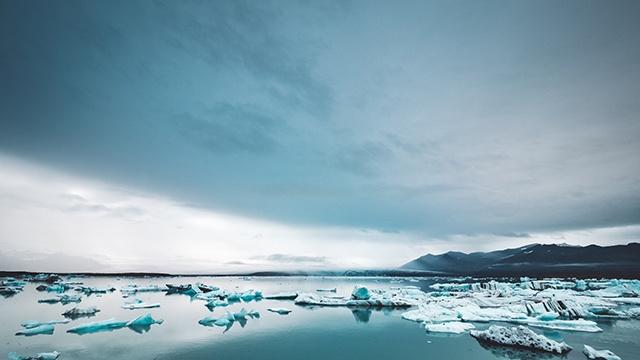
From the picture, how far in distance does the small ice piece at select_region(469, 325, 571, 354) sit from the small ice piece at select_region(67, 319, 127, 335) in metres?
20.5

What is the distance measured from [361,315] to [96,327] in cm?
1840

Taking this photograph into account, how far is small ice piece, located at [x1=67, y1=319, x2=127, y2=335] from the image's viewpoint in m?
18.0

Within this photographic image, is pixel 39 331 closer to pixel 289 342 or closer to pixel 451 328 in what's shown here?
pixel 289 342

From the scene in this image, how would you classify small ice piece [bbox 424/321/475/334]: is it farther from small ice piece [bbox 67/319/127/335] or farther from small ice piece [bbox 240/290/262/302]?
small ice piece [bbox 240/290/262/302]

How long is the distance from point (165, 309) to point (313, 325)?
625 inches

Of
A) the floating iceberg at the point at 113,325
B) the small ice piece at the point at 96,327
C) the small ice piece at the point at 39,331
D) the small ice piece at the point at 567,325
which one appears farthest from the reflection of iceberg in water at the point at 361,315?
the small ice piece at the point at 39,331

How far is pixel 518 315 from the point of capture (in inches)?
827

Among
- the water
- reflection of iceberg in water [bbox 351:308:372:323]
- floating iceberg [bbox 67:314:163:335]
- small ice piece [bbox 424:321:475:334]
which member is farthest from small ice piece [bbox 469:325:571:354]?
floating iceberg [bbox 67:314:163:335]

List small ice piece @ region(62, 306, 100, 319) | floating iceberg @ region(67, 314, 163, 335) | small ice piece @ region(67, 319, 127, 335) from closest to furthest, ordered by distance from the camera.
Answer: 1. small ice piece @ region(67, 319, 127, 335)
2. floating iceberg @ region(67, 314, 163, 335)
3. small ice piece @ region(62, 306, 100, 319)

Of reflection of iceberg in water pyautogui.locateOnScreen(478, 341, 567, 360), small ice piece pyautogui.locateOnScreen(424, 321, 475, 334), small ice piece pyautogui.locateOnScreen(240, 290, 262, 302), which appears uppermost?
small ice piece pyautogui.locateOnScreen(240, 290, 262, 302)

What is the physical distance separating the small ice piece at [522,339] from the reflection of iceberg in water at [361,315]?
10269 millimetres

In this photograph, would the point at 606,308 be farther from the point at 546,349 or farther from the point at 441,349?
the point at 441,349

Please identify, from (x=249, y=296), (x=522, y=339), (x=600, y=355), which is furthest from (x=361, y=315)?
(x=600, y=355)

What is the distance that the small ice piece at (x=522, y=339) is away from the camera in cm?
1364
